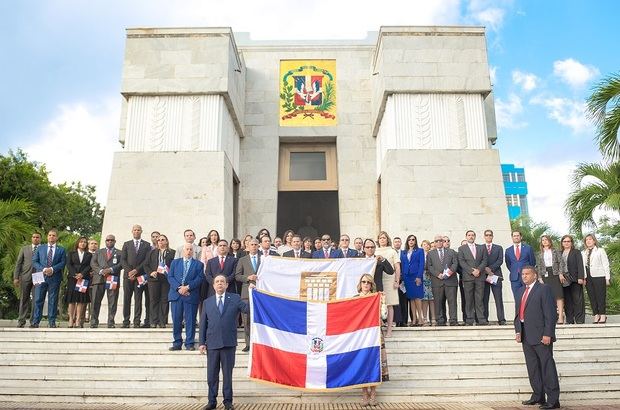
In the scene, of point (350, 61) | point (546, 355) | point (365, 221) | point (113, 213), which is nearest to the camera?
point (546, 355)

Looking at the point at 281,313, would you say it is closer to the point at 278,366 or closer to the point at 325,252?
the point at 278,366

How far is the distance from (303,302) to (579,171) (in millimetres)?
8764

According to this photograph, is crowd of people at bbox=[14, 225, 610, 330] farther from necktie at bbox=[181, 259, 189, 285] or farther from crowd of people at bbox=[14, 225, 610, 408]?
necktie at bbox=[181, 259, 189, 285]

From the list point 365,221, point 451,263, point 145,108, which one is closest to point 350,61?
point 365,221

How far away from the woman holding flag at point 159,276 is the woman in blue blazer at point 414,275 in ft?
14.9

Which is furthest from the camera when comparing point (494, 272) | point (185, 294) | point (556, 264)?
point (494, 272)

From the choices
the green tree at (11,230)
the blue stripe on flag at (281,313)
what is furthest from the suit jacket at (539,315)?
the green tree at (11,230)

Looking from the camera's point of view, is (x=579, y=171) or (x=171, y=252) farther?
(x=579, y=171)

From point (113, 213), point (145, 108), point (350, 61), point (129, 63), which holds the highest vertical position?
point (350, 61)

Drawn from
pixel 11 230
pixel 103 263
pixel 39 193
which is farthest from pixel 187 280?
pixel 39 193

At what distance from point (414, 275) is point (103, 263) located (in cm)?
613

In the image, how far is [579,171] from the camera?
1177 centimetres

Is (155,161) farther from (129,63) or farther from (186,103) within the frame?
(129,63)

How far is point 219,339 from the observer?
6117mm
